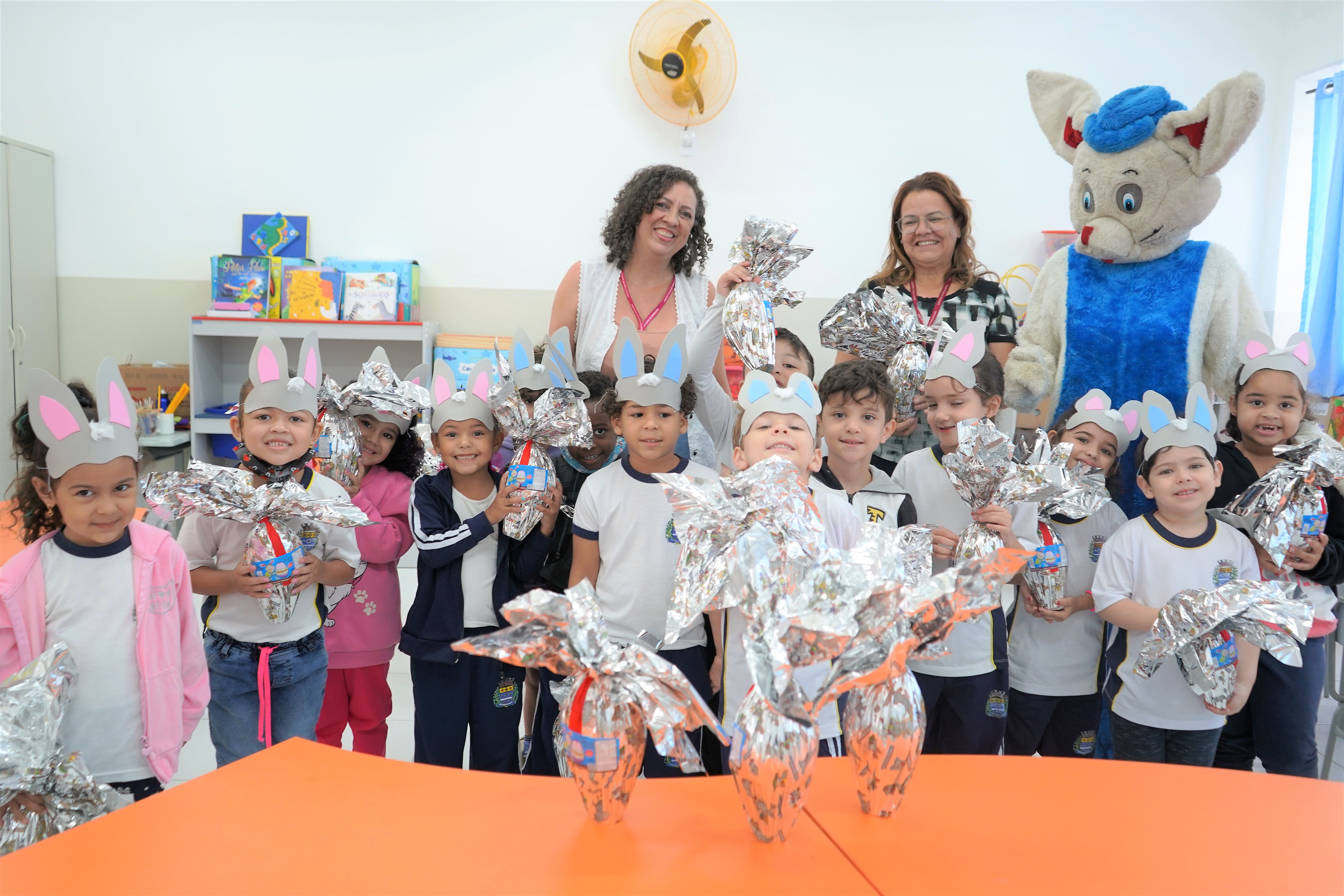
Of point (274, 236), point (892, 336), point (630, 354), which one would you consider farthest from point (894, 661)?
point (274, 236)

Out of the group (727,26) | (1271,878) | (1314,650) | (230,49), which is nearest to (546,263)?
(727,26)

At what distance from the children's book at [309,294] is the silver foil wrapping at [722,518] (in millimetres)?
3966

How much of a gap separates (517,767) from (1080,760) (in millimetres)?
1446

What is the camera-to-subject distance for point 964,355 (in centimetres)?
209

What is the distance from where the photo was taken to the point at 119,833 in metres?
1.11

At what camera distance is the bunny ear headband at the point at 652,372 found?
1915 millimetres

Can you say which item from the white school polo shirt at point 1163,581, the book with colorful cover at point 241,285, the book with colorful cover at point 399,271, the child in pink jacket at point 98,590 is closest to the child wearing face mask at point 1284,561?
the white school polo shirt at point 1163,581

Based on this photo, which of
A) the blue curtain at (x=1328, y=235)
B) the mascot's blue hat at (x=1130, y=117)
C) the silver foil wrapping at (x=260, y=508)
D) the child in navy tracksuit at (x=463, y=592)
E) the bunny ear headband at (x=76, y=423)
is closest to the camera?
the bunny ear headband at (x=76, y=423)

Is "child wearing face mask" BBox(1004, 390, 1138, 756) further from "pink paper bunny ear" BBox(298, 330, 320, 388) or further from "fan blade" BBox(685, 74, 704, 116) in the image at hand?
"fan blade" BBox(685, 74, 704, 116)

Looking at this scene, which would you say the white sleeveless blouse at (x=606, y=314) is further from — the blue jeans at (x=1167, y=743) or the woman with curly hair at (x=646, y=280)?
the blue jeans at (x=1167, y=743)

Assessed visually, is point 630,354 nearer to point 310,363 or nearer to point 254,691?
point 310,363

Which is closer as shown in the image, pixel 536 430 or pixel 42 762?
pixel 42 762

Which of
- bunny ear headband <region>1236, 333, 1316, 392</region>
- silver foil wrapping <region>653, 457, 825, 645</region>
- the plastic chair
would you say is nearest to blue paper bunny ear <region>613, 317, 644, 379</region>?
silver foil wrapping <region>653, 457, 825, 645</region>

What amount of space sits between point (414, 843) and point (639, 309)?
1.66m
